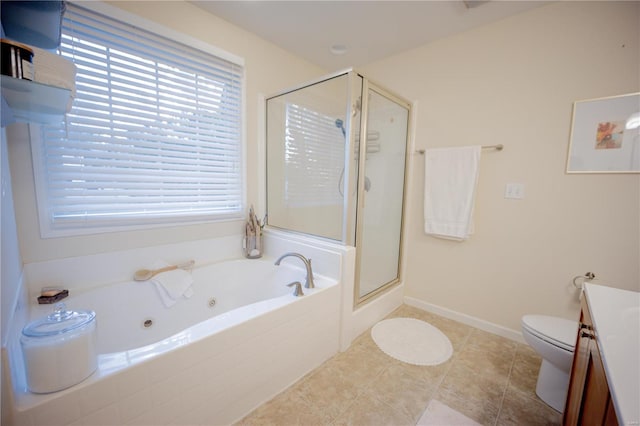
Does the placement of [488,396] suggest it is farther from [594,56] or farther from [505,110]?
[594,56]

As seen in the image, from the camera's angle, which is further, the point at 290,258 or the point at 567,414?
the point at 290,258

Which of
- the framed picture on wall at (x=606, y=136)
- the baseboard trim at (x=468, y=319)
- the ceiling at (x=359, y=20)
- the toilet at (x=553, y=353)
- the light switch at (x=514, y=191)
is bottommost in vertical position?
the baseboard trim at (x=468, y=319)

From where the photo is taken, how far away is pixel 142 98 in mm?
1627

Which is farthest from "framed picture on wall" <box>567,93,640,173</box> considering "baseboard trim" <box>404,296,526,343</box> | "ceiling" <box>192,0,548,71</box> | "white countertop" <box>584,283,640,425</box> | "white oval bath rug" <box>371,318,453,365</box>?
"white oval bath rug" <box>371,318,453,365</box>

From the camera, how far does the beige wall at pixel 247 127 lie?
1.31m

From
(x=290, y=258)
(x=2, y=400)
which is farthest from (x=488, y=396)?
(x=2, y=400)

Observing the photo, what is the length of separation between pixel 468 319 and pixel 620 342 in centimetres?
169

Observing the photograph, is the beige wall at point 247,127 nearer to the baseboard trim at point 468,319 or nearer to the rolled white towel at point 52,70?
the rolled white towel at point 52,70

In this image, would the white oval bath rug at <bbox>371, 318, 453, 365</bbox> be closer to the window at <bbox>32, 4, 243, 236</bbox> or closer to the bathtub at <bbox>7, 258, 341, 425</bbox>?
the bathtub at <bbox>7, 258, 341, 425</bbox>

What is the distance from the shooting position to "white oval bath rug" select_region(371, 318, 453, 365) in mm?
1801

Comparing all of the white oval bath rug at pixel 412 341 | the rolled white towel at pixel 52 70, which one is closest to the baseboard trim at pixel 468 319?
the white oval bath rug at pixel 412 341

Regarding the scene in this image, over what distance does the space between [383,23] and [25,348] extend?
2695 mm

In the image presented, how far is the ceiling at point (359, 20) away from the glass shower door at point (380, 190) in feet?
1.82

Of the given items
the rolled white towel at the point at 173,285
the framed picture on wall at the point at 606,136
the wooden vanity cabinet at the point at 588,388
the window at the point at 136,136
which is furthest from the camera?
the rolled white towel at the point at 173,285
